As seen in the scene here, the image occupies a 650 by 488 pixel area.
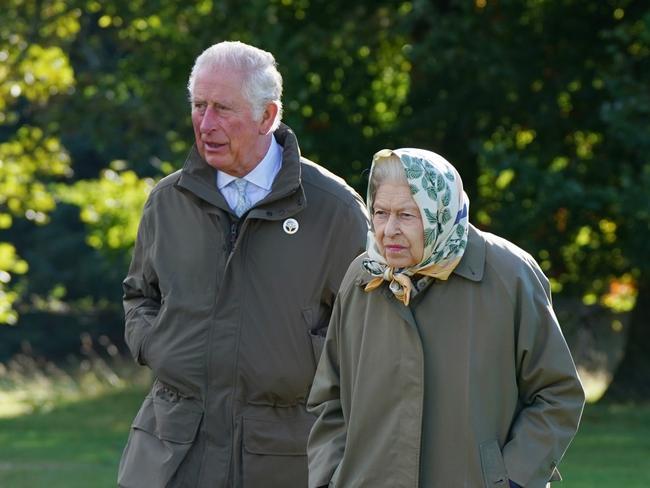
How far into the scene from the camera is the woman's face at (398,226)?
3754 mm

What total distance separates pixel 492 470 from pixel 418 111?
13224 millimetres

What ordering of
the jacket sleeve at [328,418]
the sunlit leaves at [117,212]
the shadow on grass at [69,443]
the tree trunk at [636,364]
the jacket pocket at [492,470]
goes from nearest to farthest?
the jacket pocket at [492,470]
the jacket sleeve at [328,418]
the shadow on grass at [69,443]
the tree trunk at [636,364]
the sunlit leaves at [117,212]

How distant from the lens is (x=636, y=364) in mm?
17812

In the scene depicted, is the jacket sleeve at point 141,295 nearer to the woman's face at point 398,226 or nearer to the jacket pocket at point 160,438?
the jacket pocket at point 160,438

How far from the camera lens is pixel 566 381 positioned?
12.4 feet

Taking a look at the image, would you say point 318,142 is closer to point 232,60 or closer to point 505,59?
point 505,59

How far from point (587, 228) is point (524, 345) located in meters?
13.2

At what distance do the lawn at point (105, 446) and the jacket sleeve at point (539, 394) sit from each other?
720 cm

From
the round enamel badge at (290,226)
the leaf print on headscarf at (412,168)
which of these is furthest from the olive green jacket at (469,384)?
the round enamel badge at (290,226)

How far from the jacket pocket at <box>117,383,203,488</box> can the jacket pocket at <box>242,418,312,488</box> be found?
0.61 ft

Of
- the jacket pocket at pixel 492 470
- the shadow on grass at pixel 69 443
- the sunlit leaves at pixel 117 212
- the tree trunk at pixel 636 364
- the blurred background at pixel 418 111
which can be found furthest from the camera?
the sunlit leaves at pixel 117 212

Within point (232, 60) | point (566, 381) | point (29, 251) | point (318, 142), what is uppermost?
point (232, 60)

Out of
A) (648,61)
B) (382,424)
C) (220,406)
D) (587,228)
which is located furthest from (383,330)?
(587,228)

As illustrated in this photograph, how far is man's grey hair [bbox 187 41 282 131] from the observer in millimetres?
4715
